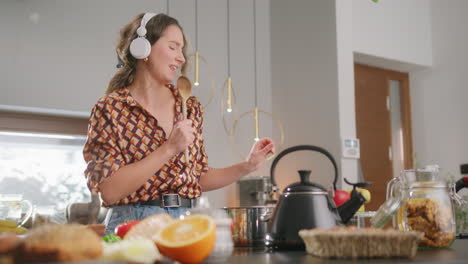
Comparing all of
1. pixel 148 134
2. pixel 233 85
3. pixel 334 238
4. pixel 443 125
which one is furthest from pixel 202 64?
pixel 334 238

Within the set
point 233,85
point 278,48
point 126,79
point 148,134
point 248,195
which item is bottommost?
point 248,195

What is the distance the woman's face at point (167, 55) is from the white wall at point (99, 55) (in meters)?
1.72

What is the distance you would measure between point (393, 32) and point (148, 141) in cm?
302

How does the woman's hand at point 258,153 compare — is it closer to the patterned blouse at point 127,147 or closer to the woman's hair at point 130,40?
the patterned blouse at point 127,147

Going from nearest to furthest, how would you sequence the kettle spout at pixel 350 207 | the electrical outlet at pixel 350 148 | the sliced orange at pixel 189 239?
the sliced orange at pixel 189 239 < the kettle spout at pixel 350 207 < the electrical outlet at pixel 350 148

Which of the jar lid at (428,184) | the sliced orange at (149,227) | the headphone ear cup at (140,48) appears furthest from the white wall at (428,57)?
the sliced orange at (149,227)

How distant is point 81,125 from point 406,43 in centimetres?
266

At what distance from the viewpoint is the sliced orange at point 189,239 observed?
29.0 inches

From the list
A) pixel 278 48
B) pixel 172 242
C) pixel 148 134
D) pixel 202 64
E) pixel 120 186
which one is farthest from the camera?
pixel 278 48

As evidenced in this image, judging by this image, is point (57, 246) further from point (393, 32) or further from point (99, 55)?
point (393, 32)

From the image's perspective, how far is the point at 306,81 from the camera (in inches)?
161

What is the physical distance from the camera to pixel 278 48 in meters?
4.40

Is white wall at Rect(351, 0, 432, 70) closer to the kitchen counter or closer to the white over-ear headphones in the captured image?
the white over-ear headphones

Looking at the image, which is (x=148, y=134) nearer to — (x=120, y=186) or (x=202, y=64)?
(x=120, y=186)
